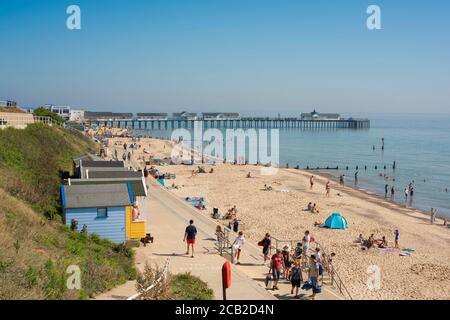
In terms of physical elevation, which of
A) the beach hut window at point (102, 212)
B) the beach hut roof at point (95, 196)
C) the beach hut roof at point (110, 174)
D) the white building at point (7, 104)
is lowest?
the beach hut window at point (102, 212)

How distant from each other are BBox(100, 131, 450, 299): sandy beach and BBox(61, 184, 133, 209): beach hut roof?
7.38 meters

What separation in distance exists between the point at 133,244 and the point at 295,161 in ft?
167

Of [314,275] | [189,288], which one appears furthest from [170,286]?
[314,275]

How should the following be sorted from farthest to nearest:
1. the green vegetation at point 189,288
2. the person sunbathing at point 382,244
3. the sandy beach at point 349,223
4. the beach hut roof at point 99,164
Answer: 1. the person sunbathing at point 382,244
2. the beach hut roof at point 99,164
3. the sandy beach at point 349,223
4. the green vegetation at point 189,288

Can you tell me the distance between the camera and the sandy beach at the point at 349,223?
15.0 meters

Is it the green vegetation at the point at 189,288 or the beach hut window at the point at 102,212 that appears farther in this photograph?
the beach hut window at the point at 102,212

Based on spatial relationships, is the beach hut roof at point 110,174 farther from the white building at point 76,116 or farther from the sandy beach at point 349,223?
the white building at point 76,116

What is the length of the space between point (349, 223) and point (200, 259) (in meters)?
13.6

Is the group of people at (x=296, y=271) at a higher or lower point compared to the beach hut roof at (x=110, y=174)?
lower

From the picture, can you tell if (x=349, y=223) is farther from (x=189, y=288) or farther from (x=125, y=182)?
(x=189, y=288)

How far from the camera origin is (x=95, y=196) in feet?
43.3

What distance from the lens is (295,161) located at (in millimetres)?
62875

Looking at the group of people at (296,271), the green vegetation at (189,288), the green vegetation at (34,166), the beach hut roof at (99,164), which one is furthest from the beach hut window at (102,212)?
the beach hut roof at (99,164)
